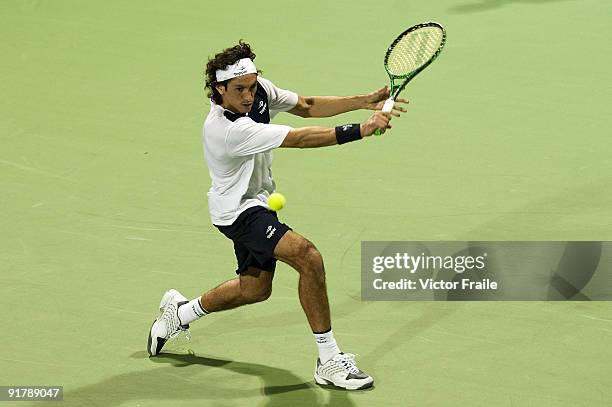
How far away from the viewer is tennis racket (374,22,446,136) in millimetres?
7746

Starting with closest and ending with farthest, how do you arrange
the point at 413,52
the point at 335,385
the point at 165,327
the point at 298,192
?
the point at 335,385 < the point at 165,327 < the point at 413,52 < the point at 298,192

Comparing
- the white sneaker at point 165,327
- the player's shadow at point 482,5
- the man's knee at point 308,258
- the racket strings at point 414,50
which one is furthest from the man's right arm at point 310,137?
the player's shadow at point 482,5

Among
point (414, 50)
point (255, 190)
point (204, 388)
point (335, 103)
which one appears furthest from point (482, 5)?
point (204, 388)

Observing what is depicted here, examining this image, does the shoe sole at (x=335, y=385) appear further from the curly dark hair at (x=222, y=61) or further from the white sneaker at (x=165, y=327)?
the curly dark hair at (x=222, y=61)

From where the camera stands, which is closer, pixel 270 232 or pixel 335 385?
pixel 270 232

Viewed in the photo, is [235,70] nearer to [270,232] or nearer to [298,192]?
[270,232]

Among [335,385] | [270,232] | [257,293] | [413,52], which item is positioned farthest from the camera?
[413,52]

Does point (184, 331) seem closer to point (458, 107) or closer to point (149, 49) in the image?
point (458, 107)

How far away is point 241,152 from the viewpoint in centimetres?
721

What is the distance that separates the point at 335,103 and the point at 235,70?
2.97 feet

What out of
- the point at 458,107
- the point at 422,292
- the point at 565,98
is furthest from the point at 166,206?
the point at 565,98

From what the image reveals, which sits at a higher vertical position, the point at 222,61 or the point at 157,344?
the point at 222,61

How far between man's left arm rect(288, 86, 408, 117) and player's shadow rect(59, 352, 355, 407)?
1.65 m

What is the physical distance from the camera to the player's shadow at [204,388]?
7.36 meters
